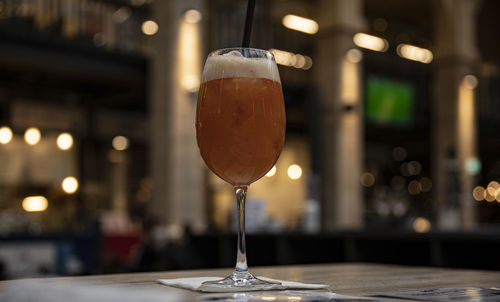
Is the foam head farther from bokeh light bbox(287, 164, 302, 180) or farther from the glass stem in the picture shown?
bokeh light bbox(287, 164, 302, 180)

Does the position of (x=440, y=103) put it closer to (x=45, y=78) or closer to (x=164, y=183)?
(x=164, y=183)

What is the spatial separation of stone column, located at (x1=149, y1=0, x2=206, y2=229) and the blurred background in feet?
0.08

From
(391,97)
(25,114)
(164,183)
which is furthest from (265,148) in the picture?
(391,97)

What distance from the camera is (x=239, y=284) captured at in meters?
0.90

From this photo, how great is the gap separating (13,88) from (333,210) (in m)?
5.85

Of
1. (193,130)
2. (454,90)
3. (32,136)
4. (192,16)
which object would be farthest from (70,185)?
(454,90)

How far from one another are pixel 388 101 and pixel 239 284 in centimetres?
1349

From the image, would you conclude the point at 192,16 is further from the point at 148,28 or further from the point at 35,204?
the point at 35,204

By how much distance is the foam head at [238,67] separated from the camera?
1077 millimetres

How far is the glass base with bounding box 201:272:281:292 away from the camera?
0.85m

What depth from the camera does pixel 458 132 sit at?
1402 centimetres

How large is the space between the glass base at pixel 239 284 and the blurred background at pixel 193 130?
3.10m

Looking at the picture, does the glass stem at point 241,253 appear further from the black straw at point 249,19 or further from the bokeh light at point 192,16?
the bokeh light at point 192,16

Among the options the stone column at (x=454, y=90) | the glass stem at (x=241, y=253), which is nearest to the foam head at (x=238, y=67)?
the glass stem at (x=241, y=253)
